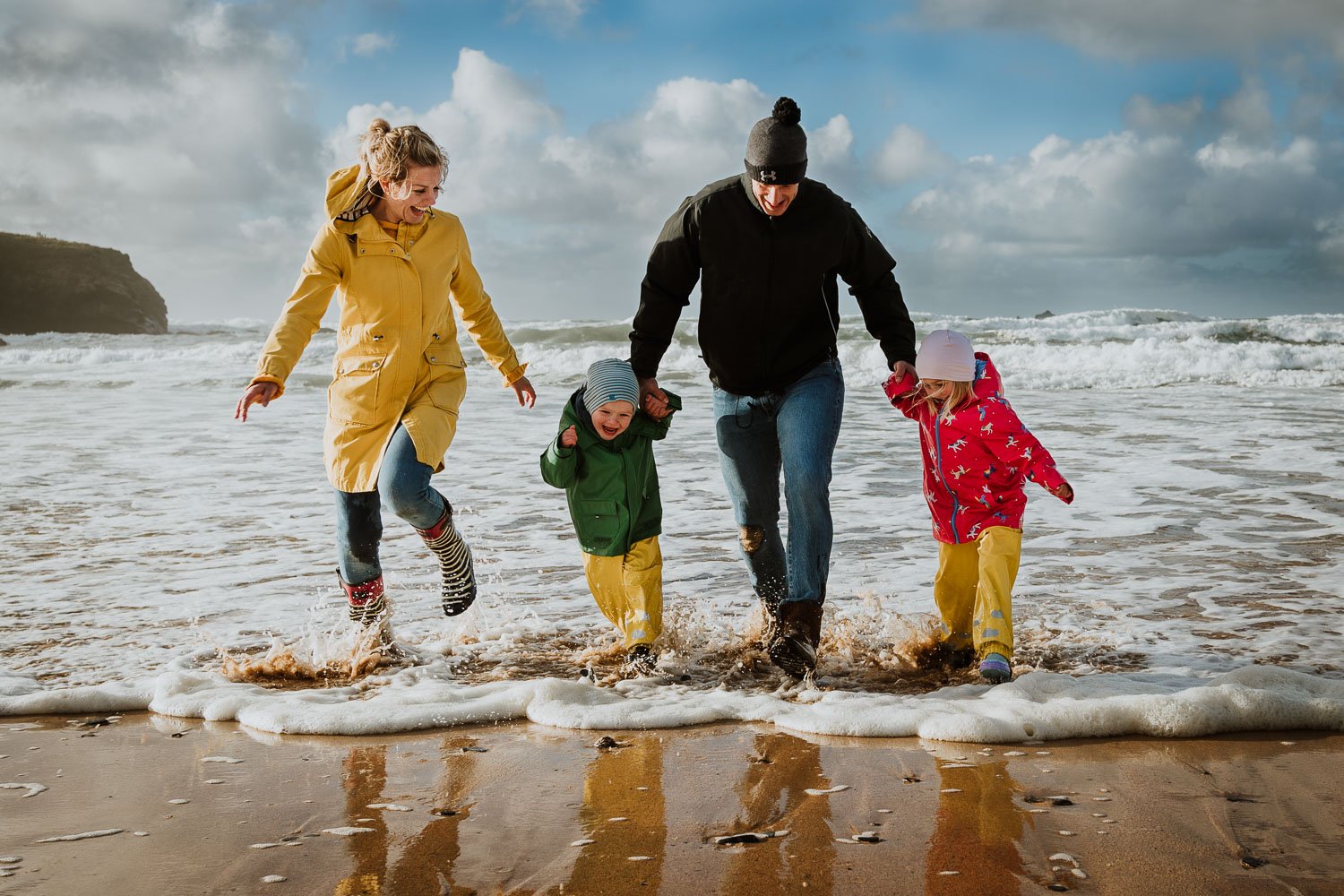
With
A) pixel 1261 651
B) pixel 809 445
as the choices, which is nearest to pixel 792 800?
pixel 809 445

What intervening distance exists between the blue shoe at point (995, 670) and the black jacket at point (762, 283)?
48.0 inches

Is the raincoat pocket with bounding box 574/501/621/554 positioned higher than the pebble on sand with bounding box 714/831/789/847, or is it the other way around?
the raincoat pocket with bounding box 574/501/621/554

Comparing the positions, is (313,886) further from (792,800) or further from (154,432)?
(154,432)

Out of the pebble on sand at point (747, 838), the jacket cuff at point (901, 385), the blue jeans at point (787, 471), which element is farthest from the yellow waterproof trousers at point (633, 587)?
the pebble on sand at point (747, 838)

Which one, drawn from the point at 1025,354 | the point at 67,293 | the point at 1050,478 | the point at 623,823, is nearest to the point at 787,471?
the point at 1050,478

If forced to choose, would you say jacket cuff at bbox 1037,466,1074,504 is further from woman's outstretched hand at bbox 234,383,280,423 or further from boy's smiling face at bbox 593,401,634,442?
woman's outstretched hand at bbox 234,383,280,423

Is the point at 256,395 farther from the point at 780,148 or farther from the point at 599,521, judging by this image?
the point at 780,148

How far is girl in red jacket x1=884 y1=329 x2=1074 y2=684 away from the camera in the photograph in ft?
13.6

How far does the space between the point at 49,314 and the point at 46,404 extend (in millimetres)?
56597

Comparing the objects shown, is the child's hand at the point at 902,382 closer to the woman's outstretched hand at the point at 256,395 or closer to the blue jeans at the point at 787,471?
the blue jeans at the point at 787,471

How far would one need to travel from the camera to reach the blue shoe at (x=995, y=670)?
4.07 m

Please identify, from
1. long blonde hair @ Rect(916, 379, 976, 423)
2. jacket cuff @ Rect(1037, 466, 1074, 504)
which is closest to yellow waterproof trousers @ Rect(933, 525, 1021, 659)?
jacket cuff @ Rect(1037, 466, 1074, 504)

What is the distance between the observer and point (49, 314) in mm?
66000

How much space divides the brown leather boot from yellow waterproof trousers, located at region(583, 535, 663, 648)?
1.73 feet
